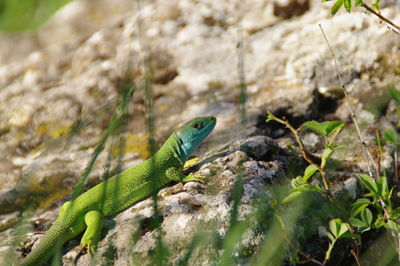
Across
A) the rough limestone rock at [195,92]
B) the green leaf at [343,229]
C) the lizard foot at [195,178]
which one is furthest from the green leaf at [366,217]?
the lizard foot at [195,178]

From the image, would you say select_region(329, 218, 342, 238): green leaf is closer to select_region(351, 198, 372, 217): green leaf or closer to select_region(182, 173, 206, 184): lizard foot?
select_region(351, 198, 372, 217): green leaf

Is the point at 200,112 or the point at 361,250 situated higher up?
the point at 200,112

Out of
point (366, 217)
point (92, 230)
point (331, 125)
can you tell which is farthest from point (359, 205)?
point (92, 230)

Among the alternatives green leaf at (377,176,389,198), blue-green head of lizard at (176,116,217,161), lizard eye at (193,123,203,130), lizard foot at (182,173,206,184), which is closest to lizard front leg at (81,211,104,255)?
lizard foot at (182,173,206,184)

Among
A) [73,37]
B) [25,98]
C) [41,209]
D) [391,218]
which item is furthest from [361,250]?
[73,37]

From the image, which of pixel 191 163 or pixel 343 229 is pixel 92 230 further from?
pixel 343 229

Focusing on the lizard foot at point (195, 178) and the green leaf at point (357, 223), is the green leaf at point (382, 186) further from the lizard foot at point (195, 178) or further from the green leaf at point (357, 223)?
the lizard foot at point (195, 178)

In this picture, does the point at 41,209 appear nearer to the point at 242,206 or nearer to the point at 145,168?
the point at 145,168
